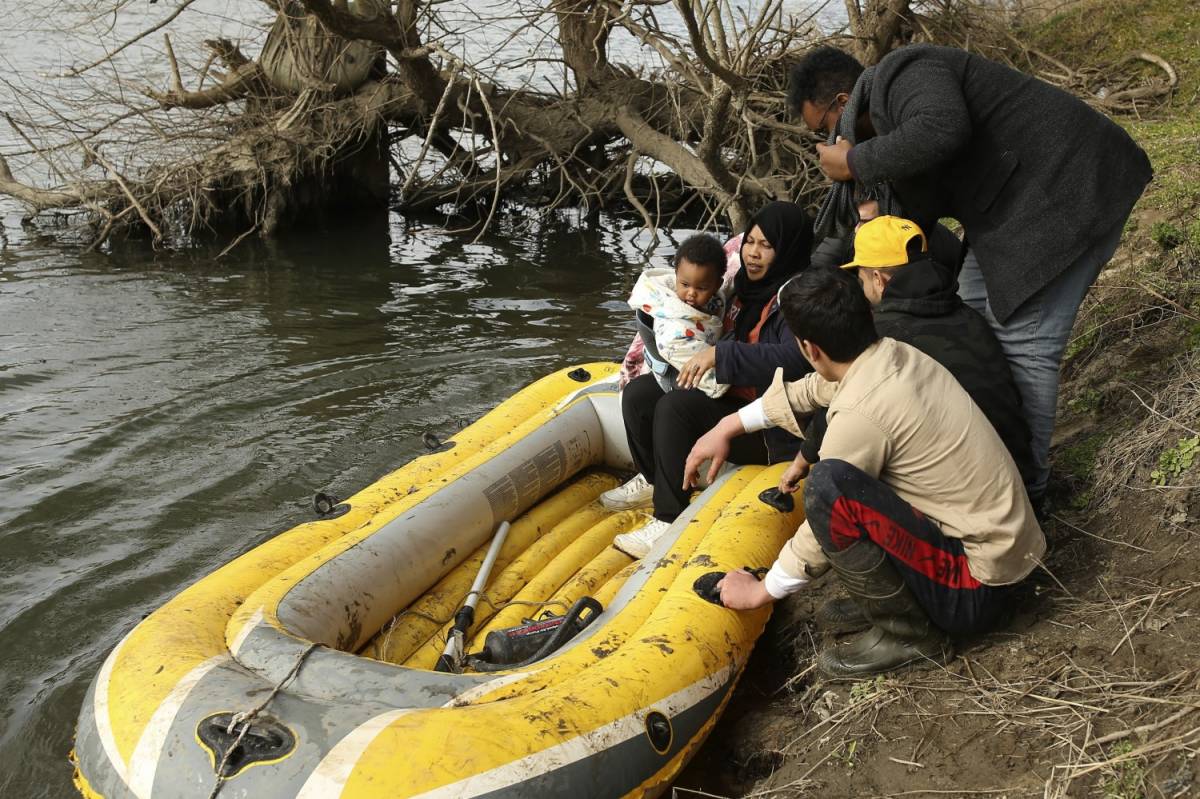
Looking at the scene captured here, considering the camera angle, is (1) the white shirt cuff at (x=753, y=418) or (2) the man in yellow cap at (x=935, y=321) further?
(1) the white shirt cuff at (x=753, y=418)

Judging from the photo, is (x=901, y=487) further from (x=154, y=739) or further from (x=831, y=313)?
(x=154, y=739)

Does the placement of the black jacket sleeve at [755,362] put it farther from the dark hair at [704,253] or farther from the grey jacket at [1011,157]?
the grey jacket at [1011,157]

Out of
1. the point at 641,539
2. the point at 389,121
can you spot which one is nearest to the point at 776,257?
the point at 641,539

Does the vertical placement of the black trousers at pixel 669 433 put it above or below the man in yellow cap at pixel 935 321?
below

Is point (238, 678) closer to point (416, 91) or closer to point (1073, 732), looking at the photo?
point (1073, 732)

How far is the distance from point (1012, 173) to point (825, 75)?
737 millimetres

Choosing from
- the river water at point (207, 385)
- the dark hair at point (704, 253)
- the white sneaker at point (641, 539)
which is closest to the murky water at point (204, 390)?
the river water at point (207, 385)

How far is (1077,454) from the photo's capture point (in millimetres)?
3857

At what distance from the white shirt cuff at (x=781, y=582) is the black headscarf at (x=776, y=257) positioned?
1.28 m

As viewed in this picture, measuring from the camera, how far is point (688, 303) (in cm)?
409

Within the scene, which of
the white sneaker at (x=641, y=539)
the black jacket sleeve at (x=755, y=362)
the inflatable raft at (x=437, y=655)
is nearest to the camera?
the inflatable raft at (x=437, y=655)

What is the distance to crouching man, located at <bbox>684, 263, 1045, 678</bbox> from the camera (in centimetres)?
277

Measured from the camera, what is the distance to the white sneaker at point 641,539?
4234 millimetres

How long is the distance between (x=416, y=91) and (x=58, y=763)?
7292 millimetres
